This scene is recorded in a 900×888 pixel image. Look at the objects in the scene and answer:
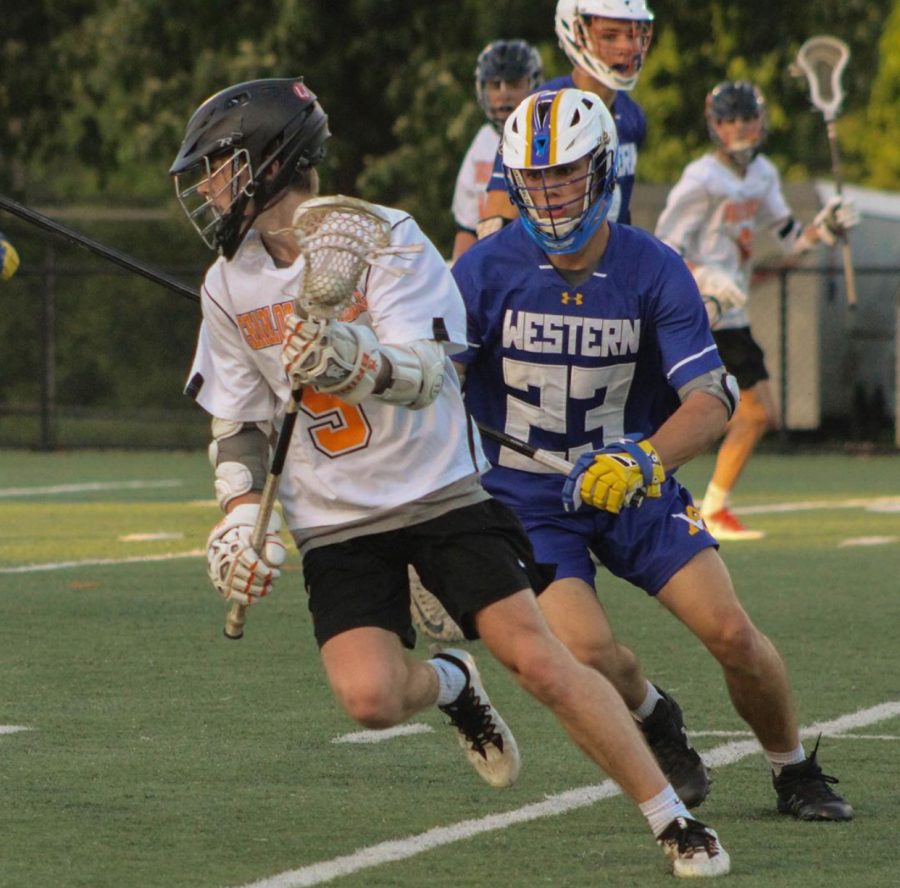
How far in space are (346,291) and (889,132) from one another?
1226 inches

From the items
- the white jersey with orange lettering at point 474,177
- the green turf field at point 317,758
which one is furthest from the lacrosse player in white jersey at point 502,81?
the green turf field at point 317,758

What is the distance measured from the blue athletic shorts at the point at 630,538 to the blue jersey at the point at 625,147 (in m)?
3.26

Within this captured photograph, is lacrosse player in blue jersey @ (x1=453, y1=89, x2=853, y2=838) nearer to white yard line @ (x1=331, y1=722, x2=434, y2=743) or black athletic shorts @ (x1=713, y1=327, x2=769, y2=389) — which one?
white yard line @ (x1=331, y1=722, x2=434, y2=743)

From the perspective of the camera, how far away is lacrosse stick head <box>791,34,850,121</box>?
14.8m

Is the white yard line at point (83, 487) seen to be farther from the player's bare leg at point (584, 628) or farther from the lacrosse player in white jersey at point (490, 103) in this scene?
the player's bare leg at point (584, 628)

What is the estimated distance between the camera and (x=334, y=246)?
4633mm

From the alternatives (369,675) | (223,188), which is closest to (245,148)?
(223,188)

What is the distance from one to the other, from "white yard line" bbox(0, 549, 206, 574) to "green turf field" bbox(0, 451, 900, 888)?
29mm

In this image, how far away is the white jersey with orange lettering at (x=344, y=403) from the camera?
497 centimetres

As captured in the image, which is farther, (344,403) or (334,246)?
(344,403)

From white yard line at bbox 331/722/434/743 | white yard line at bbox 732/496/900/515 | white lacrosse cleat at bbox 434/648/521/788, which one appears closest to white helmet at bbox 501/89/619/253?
white lacrosse cleat at bbox 434/648/521/788

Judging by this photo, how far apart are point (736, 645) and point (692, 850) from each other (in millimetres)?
755

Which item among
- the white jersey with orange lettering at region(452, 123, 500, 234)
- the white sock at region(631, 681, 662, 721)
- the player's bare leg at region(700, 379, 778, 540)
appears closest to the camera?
the white sock at region(631, 681, 662, 721)

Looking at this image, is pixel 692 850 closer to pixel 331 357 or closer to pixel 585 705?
pixel 585 705
